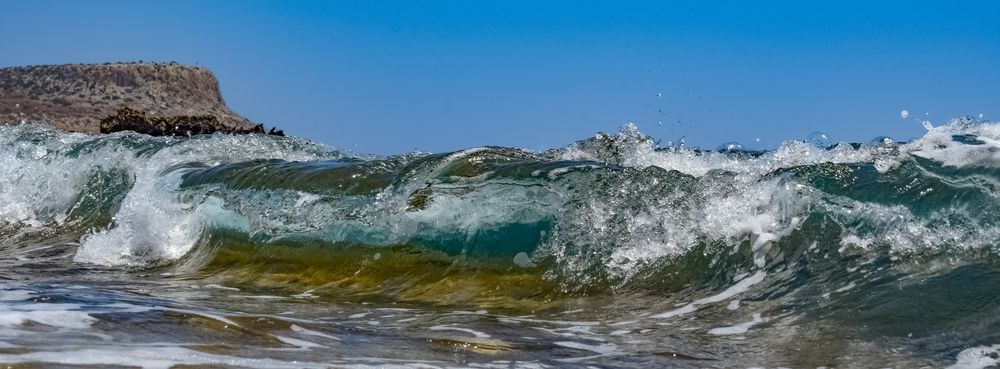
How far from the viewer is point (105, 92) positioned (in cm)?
3006

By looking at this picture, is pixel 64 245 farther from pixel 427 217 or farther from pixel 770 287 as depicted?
pixel 770 287

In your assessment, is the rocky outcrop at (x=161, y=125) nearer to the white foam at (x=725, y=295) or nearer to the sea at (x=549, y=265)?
the sea at (x=549, y=265)

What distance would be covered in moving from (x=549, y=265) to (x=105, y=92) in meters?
26.7

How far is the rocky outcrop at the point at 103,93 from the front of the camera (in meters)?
26.6

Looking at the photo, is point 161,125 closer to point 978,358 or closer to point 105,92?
point 978,358

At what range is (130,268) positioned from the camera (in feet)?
23.4

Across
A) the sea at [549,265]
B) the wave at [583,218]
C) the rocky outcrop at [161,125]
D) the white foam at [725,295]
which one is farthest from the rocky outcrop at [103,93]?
the white foam at [725,295]

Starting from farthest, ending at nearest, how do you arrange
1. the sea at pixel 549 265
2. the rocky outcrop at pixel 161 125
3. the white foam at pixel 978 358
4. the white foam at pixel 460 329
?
the rocky outcrop at pixel 161 125 → the white foam at pixel 460 329 → the sea at pixel 549 265 → the white foam at pixel 978 358

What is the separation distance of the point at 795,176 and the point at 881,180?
387mm

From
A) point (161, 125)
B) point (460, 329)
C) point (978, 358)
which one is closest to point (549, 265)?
point (460, 329)

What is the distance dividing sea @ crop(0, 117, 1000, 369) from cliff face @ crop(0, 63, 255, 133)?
20.4 m

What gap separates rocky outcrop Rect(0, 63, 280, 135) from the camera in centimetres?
2664

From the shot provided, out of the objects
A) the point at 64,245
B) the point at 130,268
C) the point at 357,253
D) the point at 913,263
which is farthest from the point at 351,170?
the point at 913,263

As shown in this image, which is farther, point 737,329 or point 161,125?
point 161,125
